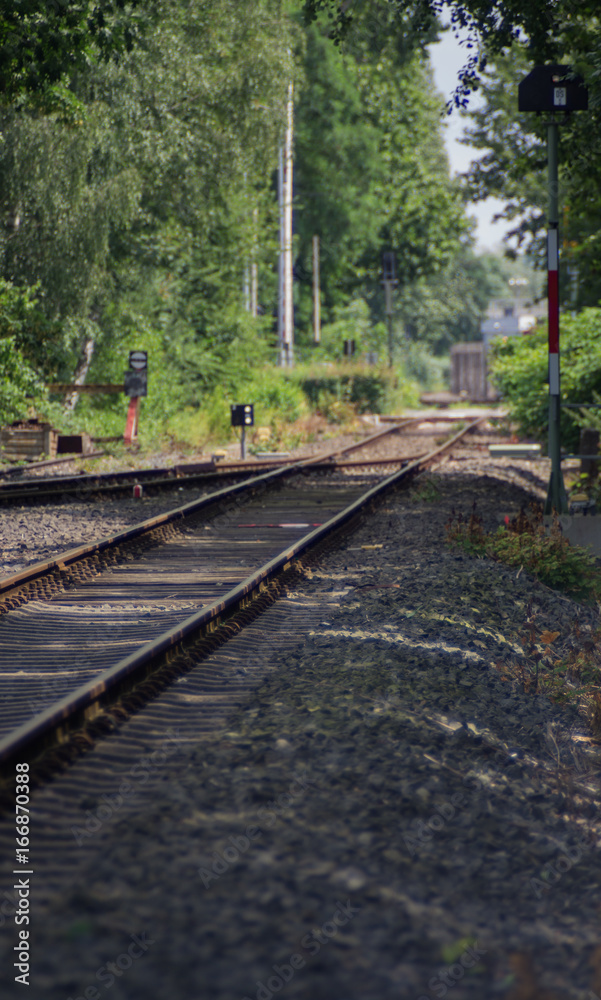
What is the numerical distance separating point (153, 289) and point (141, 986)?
23.3 metres

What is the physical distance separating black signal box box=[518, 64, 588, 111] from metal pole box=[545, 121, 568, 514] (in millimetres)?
209

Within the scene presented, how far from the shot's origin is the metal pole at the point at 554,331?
904cm

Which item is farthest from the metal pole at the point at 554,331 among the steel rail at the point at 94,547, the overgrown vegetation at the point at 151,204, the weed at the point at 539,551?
the steel rail at the point at 94,547

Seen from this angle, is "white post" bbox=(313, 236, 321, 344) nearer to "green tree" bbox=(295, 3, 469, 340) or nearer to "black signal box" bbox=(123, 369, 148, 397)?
"green tree" bbox=(295, 3, 469, 340)

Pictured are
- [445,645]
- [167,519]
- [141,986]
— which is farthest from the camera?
[167,519]

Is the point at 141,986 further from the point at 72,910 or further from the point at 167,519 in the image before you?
the point at 167,519

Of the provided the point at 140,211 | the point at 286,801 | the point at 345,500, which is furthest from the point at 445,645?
the point at 140,211

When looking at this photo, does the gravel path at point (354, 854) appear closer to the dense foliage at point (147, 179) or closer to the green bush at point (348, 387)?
the dense foliage at point (147, 179)

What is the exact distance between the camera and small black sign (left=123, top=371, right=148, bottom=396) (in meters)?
19.0

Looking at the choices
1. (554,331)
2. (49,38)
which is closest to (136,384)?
(49,38)

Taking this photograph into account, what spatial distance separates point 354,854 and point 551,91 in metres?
8.48

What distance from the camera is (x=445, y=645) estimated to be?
5.38 meters

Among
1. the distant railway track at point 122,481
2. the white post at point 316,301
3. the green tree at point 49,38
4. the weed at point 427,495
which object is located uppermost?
the white post at point 316,301

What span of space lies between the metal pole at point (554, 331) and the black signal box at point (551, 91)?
209 mm
